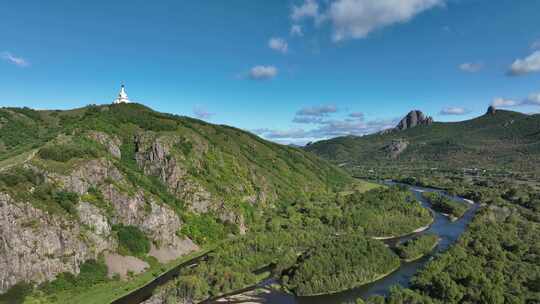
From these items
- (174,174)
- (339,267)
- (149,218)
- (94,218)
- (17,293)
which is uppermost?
(174,174)

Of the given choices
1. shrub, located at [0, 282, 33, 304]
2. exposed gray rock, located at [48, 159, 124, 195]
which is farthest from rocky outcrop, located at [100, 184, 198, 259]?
shrub, located at [0, 282, 33, 304]

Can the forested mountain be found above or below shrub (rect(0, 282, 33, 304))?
above

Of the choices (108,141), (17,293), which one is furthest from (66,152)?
(17,293)

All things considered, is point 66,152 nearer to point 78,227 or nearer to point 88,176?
point 88,176

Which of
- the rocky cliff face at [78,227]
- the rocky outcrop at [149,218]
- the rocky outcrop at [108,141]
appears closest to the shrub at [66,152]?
the rocky cliff face at [78,227]

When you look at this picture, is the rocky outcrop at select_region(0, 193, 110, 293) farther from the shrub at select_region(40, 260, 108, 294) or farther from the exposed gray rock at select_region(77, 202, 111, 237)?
the exposed gray rock at select_region(77, 202, 111, 237)

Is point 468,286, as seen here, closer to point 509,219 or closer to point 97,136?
point 509,219

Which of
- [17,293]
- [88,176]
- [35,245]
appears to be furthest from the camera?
[88,176]
